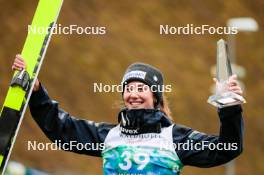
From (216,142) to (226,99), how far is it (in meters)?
0.34

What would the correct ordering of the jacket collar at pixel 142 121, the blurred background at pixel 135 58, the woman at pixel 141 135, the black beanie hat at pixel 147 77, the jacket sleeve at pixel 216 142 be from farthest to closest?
the blurred background at pixel 135 58 → the black beanie hat at pixel 147 77 → the jacket collar at pixel 142 121 → the woman at pixel 141 135 → the jacket sleeve at pixel 216 142

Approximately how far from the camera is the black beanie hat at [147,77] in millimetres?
4727

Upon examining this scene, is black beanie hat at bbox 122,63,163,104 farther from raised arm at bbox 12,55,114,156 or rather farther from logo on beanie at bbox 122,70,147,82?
raised arm at bbox 12,55,114,156

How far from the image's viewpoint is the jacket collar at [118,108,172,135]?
4582 mm

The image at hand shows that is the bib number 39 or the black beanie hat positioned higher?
the black beanie hat

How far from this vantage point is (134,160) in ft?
14.8

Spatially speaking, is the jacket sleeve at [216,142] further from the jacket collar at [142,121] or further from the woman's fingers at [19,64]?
the woman's fingers at [19,64]

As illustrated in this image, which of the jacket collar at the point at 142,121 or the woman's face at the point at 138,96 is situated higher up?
the woman's face at the point at 138,96

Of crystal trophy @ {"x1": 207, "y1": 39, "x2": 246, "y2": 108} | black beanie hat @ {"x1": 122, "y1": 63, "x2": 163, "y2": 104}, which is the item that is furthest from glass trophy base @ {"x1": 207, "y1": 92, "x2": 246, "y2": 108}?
black beanie hat @ {"x1": 122, "y1": 63, "x2": 163, "y2": 104}

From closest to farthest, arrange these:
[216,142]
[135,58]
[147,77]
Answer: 1. [216,142]
2. [147,77]
3. [135,58]

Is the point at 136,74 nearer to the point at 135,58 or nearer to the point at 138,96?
the point at 138,96

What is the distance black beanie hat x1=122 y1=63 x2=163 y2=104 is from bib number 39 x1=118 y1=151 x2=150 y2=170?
386mm

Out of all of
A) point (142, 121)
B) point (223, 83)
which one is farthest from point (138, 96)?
point (223, 83)

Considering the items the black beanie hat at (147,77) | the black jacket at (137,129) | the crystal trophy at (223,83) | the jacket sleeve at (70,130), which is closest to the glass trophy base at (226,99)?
the crystal trophy at (223,83)
